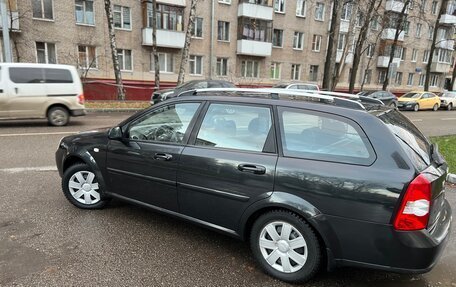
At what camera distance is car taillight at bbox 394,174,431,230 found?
2.36 m

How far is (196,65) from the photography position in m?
27.0

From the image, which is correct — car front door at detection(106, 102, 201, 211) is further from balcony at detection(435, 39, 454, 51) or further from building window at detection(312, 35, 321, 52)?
balcony at detection(435, 39, 454, 51)

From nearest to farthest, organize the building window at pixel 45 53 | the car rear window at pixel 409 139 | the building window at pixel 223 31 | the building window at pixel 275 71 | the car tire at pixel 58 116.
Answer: the car rear window at pixel 409 139, the car tire at pixel 58 116, the building window at pixel 45 53, the building window at pixel 223 31, the building window at pixel 275 71

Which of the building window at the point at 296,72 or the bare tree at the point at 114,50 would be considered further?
the building window at the point at 296,72

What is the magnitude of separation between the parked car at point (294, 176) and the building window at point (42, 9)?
71.0 ft

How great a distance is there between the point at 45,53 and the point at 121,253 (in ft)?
73.0

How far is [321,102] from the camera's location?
2967 mm

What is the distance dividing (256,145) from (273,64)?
28800 millimetres

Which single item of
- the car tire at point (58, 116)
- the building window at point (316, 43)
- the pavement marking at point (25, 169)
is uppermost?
the building window at point (316, 43)

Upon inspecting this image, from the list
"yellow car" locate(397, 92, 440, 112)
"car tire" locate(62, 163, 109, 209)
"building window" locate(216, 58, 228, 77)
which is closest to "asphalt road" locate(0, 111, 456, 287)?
"car tire" locate(62, 163, 109, 209)

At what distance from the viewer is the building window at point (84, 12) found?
2212 centimetres

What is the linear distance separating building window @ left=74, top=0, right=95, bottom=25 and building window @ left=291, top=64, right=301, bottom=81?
58.6 feet

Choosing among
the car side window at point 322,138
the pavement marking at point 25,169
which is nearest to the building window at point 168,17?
the pavement marking at point 25,169

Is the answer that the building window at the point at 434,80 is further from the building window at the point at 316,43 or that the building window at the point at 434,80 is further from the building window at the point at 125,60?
the building window at the point at 125,60
